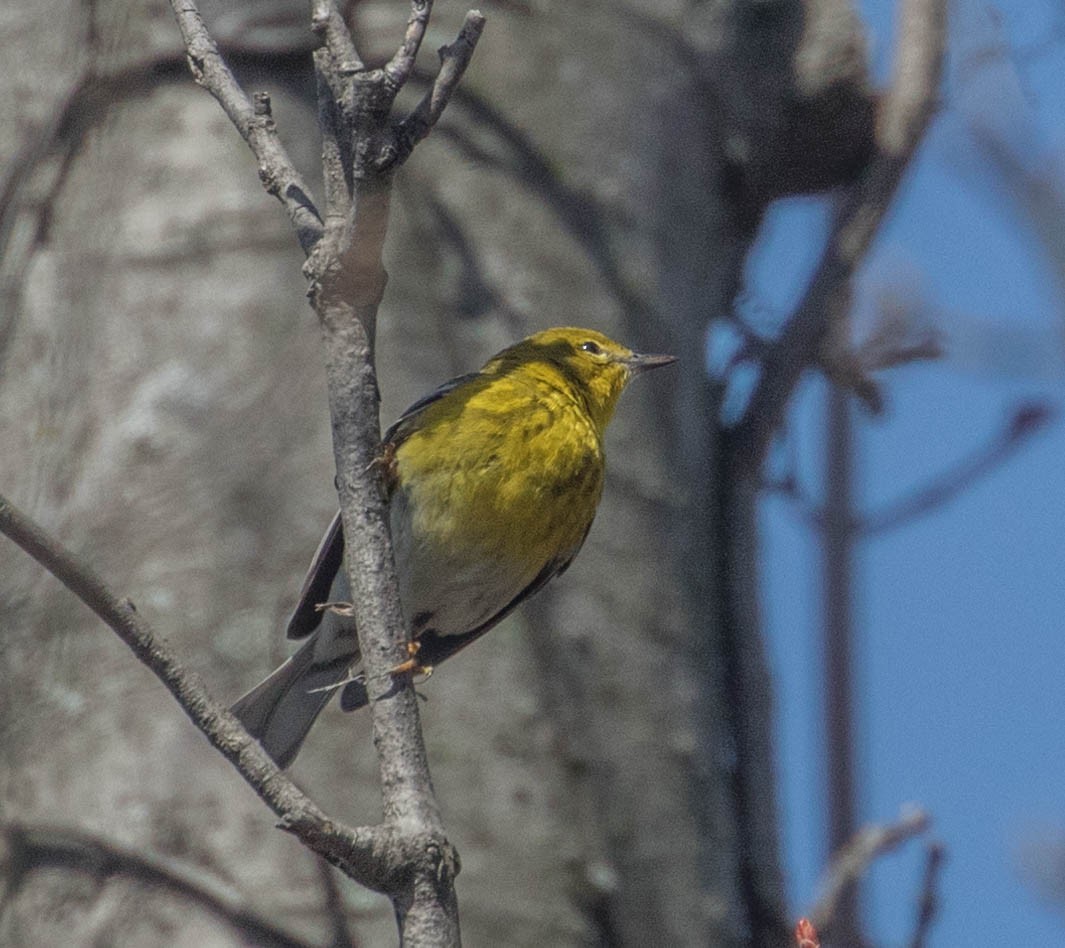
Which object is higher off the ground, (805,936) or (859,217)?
(859,217)

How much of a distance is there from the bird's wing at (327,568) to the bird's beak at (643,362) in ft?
1.79

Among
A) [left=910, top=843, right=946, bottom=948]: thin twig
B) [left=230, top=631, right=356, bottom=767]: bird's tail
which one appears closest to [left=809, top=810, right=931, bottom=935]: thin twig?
[left=910, top=843, right=946, bottom=948]: thin twig

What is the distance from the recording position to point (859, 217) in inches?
186

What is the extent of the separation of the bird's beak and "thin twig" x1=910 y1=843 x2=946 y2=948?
6.66 feet

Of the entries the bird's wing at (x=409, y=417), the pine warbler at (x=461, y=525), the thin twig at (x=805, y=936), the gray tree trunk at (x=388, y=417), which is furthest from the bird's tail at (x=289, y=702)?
the thin twig at (x=805, y=936)

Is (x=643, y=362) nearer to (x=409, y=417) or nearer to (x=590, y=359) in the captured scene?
(x=590, y=359)

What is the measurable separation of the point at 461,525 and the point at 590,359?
83 cm

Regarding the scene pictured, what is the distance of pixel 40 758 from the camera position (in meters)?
3.75

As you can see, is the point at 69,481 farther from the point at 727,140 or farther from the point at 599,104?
the point at 727,140

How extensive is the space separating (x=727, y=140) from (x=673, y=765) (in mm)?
1990

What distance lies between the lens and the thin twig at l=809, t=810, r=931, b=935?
9.89 feet

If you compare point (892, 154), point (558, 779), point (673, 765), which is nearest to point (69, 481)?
point (558, 779)

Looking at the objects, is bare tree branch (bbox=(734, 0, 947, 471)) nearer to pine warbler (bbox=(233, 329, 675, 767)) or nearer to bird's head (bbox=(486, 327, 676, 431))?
bird's head (bbox=(486, 327, 676, 431))

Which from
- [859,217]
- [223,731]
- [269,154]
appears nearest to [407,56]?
[269,154]
